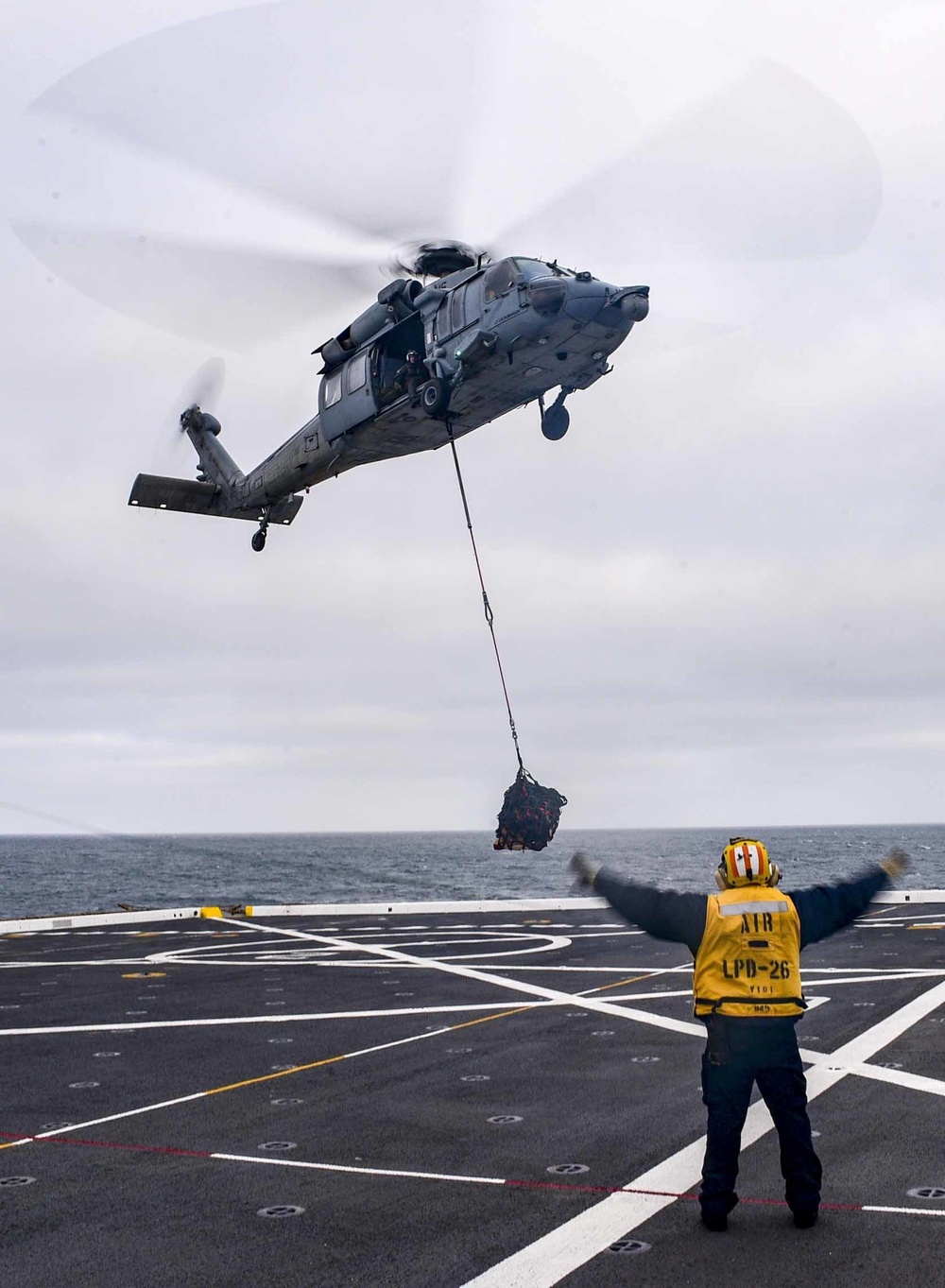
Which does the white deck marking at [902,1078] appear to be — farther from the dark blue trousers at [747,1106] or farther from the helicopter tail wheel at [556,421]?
the helicopter tail wheel at [556,421]

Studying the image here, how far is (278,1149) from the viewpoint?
9.56 metres

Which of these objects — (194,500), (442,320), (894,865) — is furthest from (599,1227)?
(194,500)

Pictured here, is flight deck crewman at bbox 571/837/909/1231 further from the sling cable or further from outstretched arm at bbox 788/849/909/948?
the sling cable

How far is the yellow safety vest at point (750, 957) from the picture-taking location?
287 inches

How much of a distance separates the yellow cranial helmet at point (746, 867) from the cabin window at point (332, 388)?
15.3 meters

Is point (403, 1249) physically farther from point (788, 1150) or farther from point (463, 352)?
point (463, 352)

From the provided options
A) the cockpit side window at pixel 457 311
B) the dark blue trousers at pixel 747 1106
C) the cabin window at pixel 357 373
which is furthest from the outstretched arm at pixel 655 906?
the cabin window at pixel 357 373

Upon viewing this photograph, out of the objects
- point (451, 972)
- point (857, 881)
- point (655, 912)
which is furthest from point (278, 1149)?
point (451, 972)

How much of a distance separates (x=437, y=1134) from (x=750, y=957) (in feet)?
13.2

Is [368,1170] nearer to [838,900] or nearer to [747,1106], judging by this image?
[747,1106]

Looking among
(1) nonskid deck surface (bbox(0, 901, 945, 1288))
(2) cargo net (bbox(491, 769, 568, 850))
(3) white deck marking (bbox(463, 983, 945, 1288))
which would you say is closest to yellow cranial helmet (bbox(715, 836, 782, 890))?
(1) nonskid deck surface (bbox(0, 901, 945, 1288))

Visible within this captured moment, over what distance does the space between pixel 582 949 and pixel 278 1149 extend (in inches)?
640

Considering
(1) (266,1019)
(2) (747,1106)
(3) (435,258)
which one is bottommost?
(1) (266,1019)

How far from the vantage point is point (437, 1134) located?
9.98m
